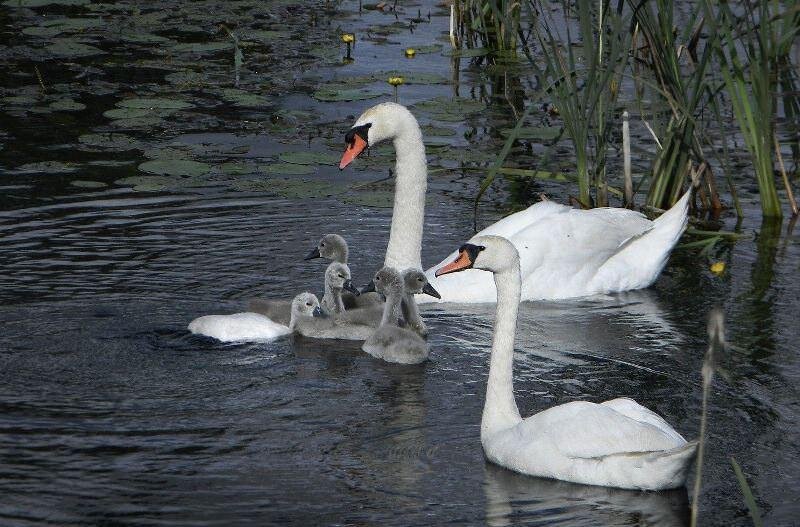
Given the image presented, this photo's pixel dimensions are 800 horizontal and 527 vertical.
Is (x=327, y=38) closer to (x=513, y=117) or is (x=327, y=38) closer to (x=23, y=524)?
(x=513, y=117)

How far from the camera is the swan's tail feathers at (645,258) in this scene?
9641mm

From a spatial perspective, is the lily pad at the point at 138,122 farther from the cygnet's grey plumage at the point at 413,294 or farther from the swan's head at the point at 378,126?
the cygnet's grey plumage at the point at 413,294

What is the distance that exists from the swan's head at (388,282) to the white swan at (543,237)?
0.69m

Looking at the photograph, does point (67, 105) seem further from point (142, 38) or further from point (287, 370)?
point (287, 370)

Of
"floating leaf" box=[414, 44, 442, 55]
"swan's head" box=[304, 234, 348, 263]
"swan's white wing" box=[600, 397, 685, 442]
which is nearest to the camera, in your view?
"swan's white wing" box=[600, 397, 685, 442]

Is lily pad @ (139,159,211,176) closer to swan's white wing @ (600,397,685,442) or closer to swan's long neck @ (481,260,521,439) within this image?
swan's long neck @ (481,260,521,439)

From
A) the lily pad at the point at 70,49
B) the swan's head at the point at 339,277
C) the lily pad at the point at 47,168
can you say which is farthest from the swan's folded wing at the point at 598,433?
the lily pad at the point at 70,49

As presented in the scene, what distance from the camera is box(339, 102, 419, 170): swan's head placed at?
30.7 feet

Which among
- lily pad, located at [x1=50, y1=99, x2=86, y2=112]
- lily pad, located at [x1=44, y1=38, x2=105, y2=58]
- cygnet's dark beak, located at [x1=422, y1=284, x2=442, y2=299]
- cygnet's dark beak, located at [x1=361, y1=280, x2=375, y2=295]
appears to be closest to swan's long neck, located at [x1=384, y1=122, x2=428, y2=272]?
cygnet's dark beak, located at [x1=361, y1=280, x2=375, y2=295]

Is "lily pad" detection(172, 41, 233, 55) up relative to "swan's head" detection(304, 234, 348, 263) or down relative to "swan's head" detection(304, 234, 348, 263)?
up

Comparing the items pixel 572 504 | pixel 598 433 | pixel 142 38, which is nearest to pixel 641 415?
pixel 598 433

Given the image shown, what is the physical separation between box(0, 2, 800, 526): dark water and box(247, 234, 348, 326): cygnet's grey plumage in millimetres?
232

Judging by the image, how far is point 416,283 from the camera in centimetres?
848

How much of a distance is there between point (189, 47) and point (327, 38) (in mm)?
1763
